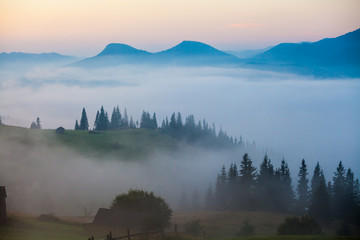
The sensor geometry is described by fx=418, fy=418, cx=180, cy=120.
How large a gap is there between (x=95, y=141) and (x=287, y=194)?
100158mm

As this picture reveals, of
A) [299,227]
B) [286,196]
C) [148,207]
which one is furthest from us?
[286,196]

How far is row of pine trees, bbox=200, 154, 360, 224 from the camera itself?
8681 centimetres

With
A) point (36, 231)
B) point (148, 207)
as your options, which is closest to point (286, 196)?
point (148, 207)

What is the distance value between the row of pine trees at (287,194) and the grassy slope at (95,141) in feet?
249

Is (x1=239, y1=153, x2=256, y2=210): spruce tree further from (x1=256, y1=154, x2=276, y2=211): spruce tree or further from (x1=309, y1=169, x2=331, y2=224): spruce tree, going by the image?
(x1=309, y1=169, x2=331, y2=224): spruce tree

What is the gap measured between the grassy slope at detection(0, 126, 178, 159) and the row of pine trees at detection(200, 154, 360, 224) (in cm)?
7591

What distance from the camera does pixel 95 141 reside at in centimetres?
17625

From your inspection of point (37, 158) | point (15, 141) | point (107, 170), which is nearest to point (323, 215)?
point (107, 170)

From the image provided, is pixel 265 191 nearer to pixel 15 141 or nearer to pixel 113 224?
pixel 113 224

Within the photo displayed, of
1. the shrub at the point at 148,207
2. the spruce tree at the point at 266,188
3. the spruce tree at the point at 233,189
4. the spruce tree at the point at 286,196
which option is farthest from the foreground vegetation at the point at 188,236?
the spruce tree at the point at 233,189

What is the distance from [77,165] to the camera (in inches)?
6216

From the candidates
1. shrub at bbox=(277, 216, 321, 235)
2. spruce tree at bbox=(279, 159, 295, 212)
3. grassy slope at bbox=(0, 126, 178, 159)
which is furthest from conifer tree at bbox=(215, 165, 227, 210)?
grassy slope at bbox=(0, 126, 178, 159)

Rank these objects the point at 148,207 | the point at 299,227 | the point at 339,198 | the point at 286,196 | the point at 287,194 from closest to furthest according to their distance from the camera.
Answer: the point at 299,227
the point at 148,207
the point at 339,198
the point at 286,196
the point at 287,194

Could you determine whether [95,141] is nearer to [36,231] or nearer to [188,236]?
[36,231]
